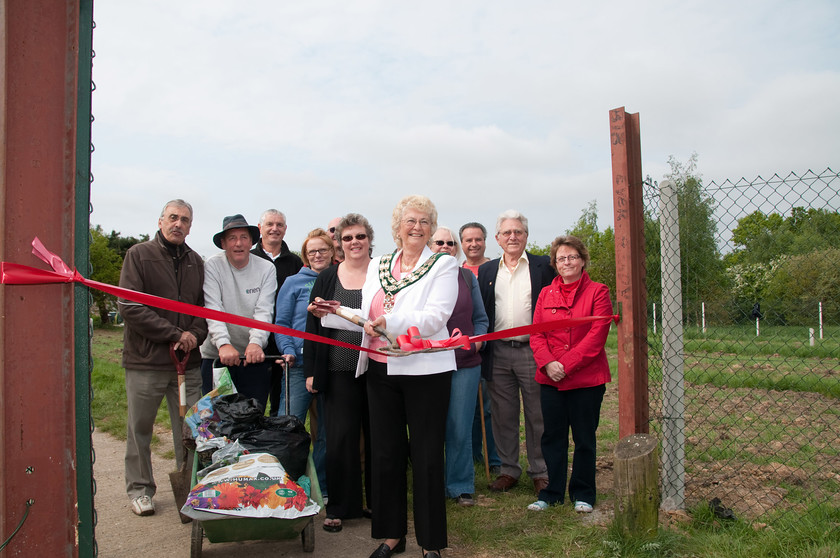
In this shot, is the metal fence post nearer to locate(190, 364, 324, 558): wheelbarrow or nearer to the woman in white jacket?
the woman in white jacket

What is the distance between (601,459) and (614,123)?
3549mm

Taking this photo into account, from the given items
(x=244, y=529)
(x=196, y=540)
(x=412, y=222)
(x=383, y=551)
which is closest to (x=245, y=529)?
(x=244, y=529)

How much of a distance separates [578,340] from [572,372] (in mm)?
251

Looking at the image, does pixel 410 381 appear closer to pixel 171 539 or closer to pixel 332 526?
pixel 332 526

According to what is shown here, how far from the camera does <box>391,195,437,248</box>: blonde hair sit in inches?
155

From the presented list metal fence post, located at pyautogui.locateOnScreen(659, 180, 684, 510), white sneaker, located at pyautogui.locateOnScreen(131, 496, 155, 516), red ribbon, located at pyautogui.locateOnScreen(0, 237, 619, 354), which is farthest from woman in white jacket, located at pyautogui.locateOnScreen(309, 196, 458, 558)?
white sneaker, located at pyautogui.locateOnScreen(131, 496, 155, 516)

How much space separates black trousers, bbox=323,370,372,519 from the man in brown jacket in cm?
126

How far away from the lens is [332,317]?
4035 millimetres

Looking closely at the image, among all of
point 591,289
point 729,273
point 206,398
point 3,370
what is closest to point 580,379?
point 591,289

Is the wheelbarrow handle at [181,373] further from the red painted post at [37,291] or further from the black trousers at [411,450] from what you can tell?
the red painted post at [37,291]

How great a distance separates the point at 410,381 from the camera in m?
3.71

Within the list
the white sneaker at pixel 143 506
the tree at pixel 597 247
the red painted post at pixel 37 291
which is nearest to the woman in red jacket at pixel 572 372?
the white sneaker at pixel 143 506

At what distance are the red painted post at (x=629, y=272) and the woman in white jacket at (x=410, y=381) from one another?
1.16m

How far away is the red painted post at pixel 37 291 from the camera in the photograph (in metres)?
2.68
